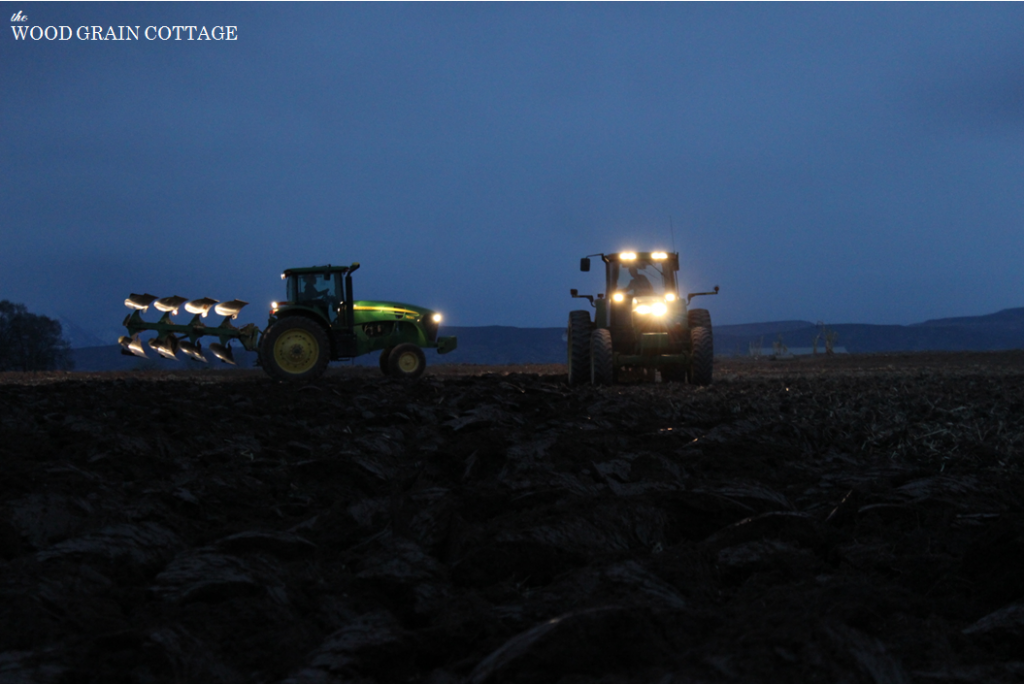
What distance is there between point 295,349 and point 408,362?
2.28m

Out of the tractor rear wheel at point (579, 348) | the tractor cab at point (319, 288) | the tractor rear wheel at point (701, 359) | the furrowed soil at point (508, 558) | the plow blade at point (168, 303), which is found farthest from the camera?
the plow blade at point (168, 303)

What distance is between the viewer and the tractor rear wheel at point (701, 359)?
10.6 metres

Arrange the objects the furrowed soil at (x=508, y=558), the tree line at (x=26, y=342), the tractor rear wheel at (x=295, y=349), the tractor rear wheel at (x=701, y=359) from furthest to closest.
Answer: the tree line at (x=26, y=342) → the tractor rear wheel at (x=295, y=349) → the tractor rear wheel at (x=701, y=359) → the furrowed soil at (x=508, y=558)

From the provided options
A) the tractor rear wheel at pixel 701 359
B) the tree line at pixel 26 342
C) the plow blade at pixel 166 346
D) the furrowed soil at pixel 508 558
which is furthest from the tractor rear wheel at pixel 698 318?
the tree line at pixel 26 342

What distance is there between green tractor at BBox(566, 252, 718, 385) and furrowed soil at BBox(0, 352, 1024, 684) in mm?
5837

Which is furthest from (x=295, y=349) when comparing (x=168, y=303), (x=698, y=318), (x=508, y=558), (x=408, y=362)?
(x=508, y=558)

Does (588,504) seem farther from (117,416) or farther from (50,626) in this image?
(117,416)

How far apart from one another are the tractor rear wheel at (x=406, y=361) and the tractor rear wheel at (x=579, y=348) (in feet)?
13.0

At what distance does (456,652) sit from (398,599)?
336 millimetres

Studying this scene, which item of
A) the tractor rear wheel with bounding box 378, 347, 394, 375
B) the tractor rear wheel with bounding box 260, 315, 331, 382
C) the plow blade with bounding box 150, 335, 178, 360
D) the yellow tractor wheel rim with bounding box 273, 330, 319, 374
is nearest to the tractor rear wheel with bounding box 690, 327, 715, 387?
the tractor rear wheel with bounding box 378, 347, 394, 375

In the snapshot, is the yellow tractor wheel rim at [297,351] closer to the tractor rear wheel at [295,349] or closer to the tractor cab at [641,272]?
the tractor rear wheel at [295,349]

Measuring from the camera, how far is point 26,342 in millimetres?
24578

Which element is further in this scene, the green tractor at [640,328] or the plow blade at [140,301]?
the plow blade at [140,301]

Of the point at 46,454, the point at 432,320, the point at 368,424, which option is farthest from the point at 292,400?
the point at 432,320
